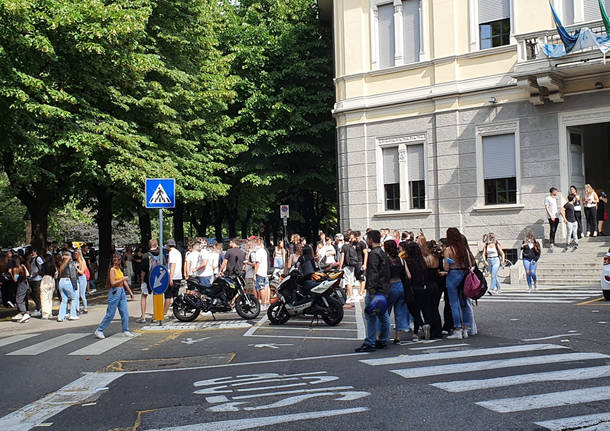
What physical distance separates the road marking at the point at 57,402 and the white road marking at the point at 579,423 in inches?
191

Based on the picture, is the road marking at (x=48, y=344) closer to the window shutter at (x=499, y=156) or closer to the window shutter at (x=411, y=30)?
the window shutter at (x=499, y=156)

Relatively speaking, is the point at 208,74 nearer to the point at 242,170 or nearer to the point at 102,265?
the point at 242,170

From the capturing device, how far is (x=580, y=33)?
68.8 feet

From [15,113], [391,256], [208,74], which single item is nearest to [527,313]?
[391,256]

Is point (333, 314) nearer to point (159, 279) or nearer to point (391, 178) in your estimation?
point (159, 279)

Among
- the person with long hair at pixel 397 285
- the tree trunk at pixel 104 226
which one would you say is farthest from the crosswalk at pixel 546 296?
the tree trunk at pixel 104 226

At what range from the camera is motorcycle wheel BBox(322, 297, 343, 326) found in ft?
45.4

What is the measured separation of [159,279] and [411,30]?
15613 millimetres

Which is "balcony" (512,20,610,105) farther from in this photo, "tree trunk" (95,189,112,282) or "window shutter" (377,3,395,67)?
"tree trunk" (95,189,112,282)

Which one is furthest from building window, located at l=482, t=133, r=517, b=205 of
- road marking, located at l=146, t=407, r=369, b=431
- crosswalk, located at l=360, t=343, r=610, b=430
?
road marking, located at l=146, t=407, r=369, b=431

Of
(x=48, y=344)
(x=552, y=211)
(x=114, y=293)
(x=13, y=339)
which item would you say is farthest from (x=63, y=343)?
(x=552, y=211)

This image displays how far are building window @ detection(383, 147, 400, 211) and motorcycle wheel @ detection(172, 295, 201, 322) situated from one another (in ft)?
40.8

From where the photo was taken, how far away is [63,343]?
1308 cm

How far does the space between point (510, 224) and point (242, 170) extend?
1299cm
